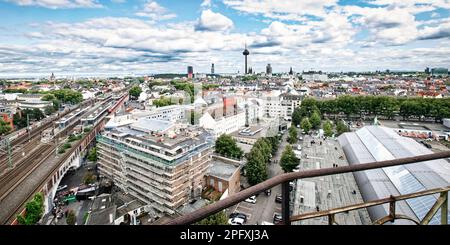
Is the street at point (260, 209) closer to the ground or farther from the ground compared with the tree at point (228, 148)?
closer to the ground

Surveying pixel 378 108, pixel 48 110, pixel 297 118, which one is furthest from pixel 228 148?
pixel 48 110

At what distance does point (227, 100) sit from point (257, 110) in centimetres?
219

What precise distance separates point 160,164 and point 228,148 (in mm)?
3926

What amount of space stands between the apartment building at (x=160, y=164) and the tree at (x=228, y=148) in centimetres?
200

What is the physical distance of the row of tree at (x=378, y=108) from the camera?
16750 mm

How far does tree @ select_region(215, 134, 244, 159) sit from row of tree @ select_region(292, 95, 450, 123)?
24.9 ft

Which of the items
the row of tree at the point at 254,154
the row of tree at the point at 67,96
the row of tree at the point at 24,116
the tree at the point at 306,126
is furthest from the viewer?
the row of tree at the point at 67,96

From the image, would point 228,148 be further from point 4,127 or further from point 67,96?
point 67,96

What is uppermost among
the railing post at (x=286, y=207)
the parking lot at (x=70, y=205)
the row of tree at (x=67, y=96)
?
the railing post at (x=286, y=207)

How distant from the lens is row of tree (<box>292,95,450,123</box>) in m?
16.8

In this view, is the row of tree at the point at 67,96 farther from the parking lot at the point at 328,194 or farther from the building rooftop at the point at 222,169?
the parking lot at the point at 328,194

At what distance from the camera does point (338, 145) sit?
10633 millimetres

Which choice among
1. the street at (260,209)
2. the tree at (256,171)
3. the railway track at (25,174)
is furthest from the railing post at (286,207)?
the tree at (256,171)

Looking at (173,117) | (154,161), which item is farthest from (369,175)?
(173,117)
